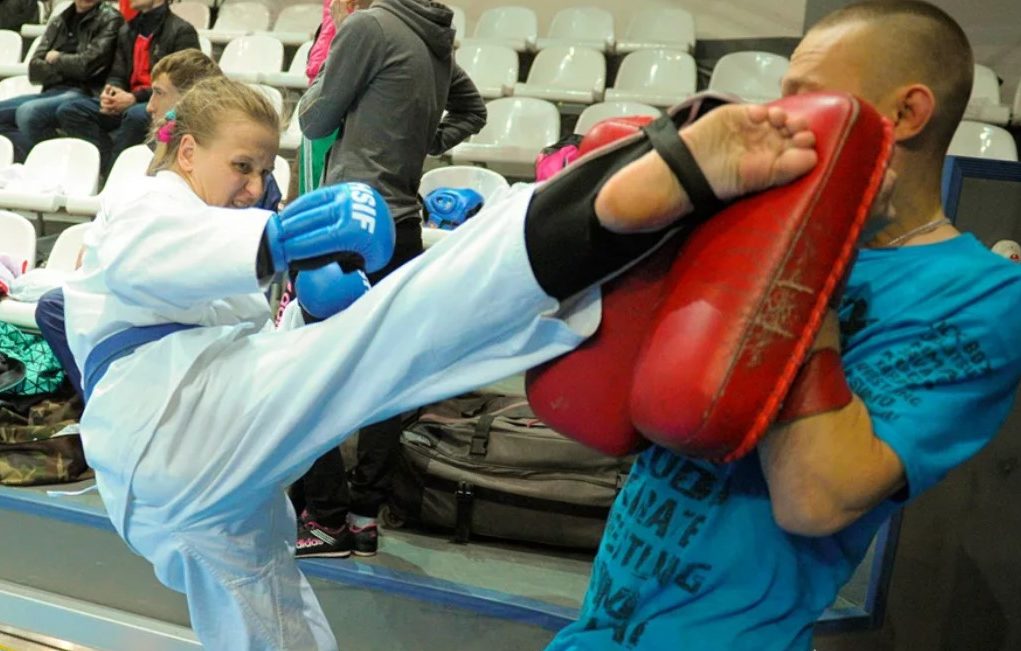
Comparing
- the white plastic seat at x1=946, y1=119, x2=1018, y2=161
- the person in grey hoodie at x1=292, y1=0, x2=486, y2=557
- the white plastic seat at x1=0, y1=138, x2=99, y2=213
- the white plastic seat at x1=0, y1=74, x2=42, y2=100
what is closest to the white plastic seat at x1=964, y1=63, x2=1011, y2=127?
the white plastic seat at x1=946, y1=119, x2=1018, y2=161

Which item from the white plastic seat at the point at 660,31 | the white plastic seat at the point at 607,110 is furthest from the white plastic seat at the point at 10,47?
the white plastic seat at the point at 607,110

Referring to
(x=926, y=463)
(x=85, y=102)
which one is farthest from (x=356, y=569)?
(x=85, y=102)

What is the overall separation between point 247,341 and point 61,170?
133 inches

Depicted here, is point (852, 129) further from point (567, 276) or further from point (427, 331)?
point (427, 331)

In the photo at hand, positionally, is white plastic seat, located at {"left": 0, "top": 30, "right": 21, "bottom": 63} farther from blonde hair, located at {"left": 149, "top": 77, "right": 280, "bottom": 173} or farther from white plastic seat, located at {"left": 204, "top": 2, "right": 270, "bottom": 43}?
blonde hair, located at {"left": 149, "top": 77, "right": 280, "bottom": 173}

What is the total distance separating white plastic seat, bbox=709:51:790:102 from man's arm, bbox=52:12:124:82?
2.83 metres

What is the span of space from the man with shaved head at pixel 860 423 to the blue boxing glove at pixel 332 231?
435 mm

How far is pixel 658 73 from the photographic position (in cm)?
468

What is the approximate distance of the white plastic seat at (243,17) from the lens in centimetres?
586

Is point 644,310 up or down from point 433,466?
up

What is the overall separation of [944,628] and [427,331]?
1.56 meters

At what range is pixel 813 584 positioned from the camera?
92 centimetres

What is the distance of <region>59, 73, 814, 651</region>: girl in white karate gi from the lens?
0.91 meters

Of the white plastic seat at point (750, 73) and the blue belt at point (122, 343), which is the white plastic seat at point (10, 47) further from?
the blue belt at point (122, 343)
